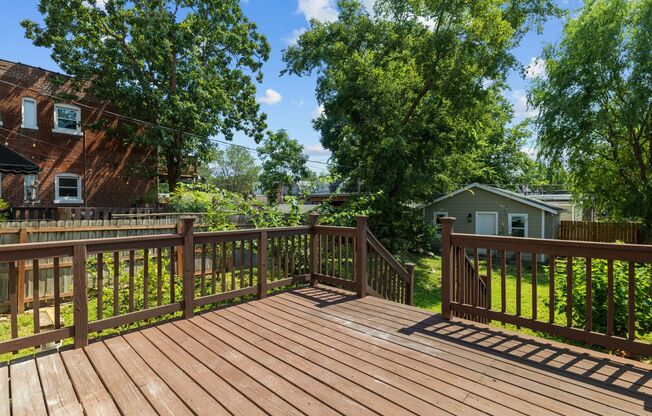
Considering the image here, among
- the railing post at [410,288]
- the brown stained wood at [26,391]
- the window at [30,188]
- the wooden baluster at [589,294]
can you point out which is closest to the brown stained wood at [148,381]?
the brown stained wood at [26,391]

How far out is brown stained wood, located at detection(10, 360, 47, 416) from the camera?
197 cm

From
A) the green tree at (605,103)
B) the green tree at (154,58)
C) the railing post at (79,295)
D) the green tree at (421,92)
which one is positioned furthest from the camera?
the green tree at (154,58)

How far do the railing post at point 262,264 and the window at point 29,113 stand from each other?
14.0m

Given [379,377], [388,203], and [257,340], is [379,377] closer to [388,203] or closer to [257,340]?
[257,340]

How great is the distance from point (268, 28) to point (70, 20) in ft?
27.0

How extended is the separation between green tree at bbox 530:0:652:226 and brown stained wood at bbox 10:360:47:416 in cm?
1369

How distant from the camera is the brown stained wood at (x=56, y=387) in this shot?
1.99 metres

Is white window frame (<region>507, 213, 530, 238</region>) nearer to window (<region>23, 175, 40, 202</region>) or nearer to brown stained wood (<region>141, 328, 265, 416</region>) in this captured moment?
brown stained wood (<region>141, 328, 265, 416</region>)

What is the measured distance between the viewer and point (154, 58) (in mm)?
13781

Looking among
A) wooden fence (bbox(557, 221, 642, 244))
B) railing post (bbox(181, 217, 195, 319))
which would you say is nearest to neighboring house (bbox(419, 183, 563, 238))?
wooden fence (bbox(557, 221, 642, 244))

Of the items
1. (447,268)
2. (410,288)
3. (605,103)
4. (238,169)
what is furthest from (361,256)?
(238,169)

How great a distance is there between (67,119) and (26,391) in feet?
50.4

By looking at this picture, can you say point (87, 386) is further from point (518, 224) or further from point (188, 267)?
point (518, 224)

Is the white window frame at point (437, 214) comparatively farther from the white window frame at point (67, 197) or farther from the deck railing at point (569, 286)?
the white window frame at point (67, 197)
